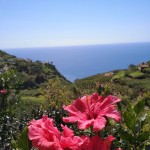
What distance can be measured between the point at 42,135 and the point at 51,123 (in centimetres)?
9

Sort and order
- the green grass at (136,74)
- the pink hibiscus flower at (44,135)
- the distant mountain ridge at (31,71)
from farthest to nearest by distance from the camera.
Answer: the distant mountain ridge at (31,71), the green grass at (136,74), the pink hibiscus flower at (44,135)

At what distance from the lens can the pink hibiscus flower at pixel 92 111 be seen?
1.37 m

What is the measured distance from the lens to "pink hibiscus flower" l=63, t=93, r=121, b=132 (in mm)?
1374

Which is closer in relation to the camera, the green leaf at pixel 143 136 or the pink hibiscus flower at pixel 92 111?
the pink hibiscus flower at pixel 92 111

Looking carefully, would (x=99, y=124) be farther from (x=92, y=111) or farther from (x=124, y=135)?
(x=124, y=135)

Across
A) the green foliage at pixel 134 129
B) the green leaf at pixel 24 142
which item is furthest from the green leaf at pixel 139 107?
the green leaf at pixel 24 142

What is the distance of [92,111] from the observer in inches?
59.1

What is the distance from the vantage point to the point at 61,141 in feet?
4.15

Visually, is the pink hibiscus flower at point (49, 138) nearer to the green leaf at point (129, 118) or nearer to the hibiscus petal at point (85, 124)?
the hibiscus petal at point (85, 124)

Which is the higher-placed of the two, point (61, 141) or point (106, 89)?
point (106, 89)

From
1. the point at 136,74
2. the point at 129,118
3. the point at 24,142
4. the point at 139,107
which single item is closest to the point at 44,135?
the point at 24,142

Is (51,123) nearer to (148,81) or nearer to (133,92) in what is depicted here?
(133,92)

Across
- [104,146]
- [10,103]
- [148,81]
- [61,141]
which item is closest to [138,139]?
[104,146]

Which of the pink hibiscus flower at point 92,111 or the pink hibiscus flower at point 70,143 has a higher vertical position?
the pink hibiscus flower at point 92,111
